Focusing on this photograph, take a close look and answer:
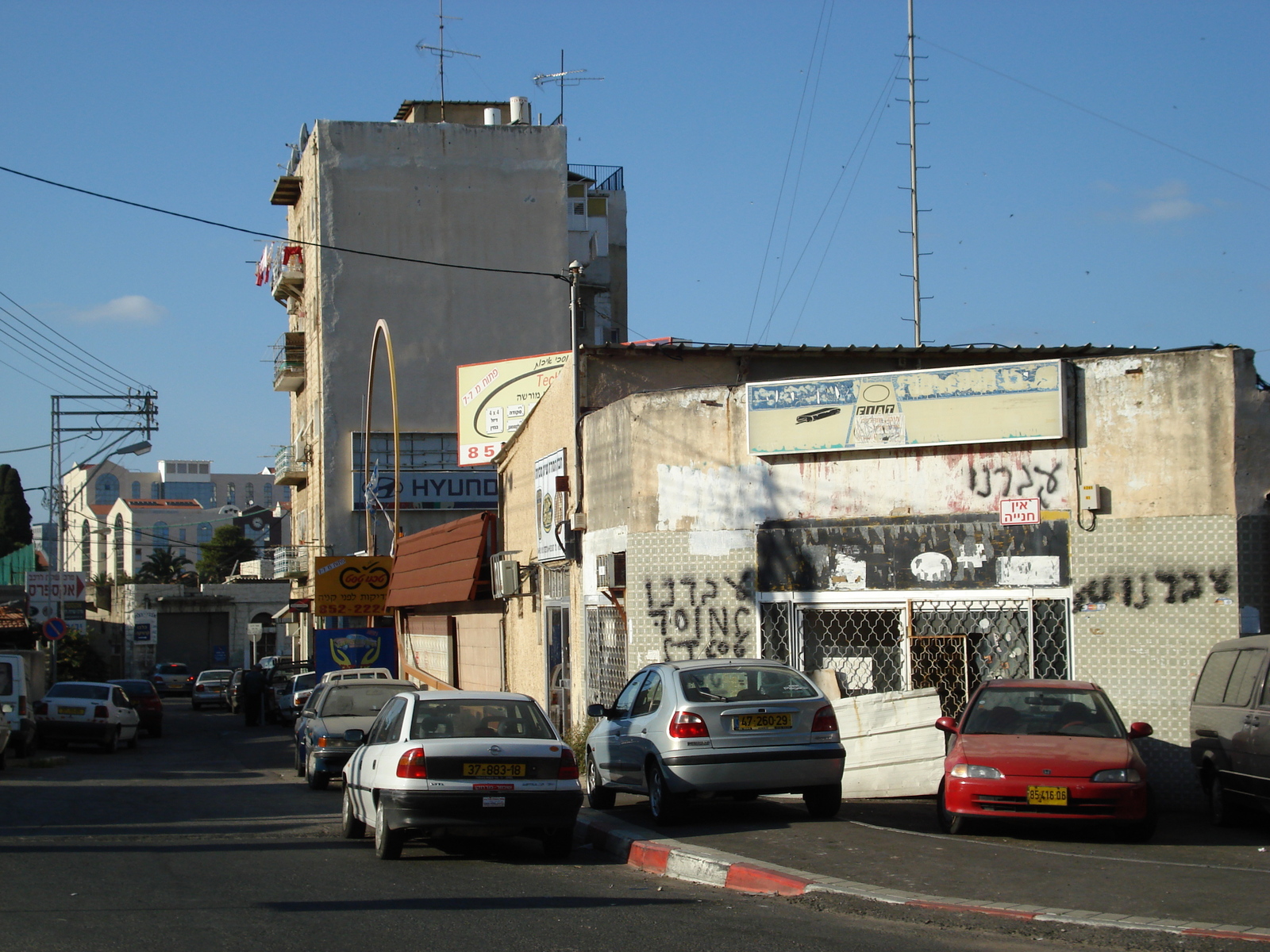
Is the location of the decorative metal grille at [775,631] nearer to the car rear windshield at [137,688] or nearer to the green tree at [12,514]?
the car rear windshield at [137,688]

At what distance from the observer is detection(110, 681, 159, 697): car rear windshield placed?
33375 mm

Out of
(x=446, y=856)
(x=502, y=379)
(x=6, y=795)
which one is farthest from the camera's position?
(x=502, y=379)

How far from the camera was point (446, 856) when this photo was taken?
11.1 m

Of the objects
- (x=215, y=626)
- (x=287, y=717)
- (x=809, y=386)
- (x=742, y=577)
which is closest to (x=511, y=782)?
(x=742, y=577)

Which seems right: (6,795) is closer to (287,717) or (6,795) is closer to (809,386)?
(809,386)

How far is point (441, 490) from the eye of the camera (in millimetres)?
47219

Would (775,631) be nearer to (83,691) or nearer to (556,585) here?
(556,585)

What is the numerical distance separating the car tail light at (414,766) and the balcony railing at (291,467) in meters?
42.0

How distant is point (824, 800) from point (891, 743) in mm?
2054

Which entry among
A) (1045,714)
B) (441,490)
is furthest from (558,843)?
(441,490)

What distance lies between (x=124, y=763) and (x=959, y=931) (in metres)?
19.5

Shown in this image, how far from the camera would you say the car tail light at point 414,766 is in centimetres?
1030

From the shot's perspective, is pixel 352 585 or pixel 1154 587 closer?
pixel 1154 587

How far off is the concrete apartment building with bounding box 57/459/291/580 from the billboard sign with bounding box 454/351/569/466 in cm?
5664
